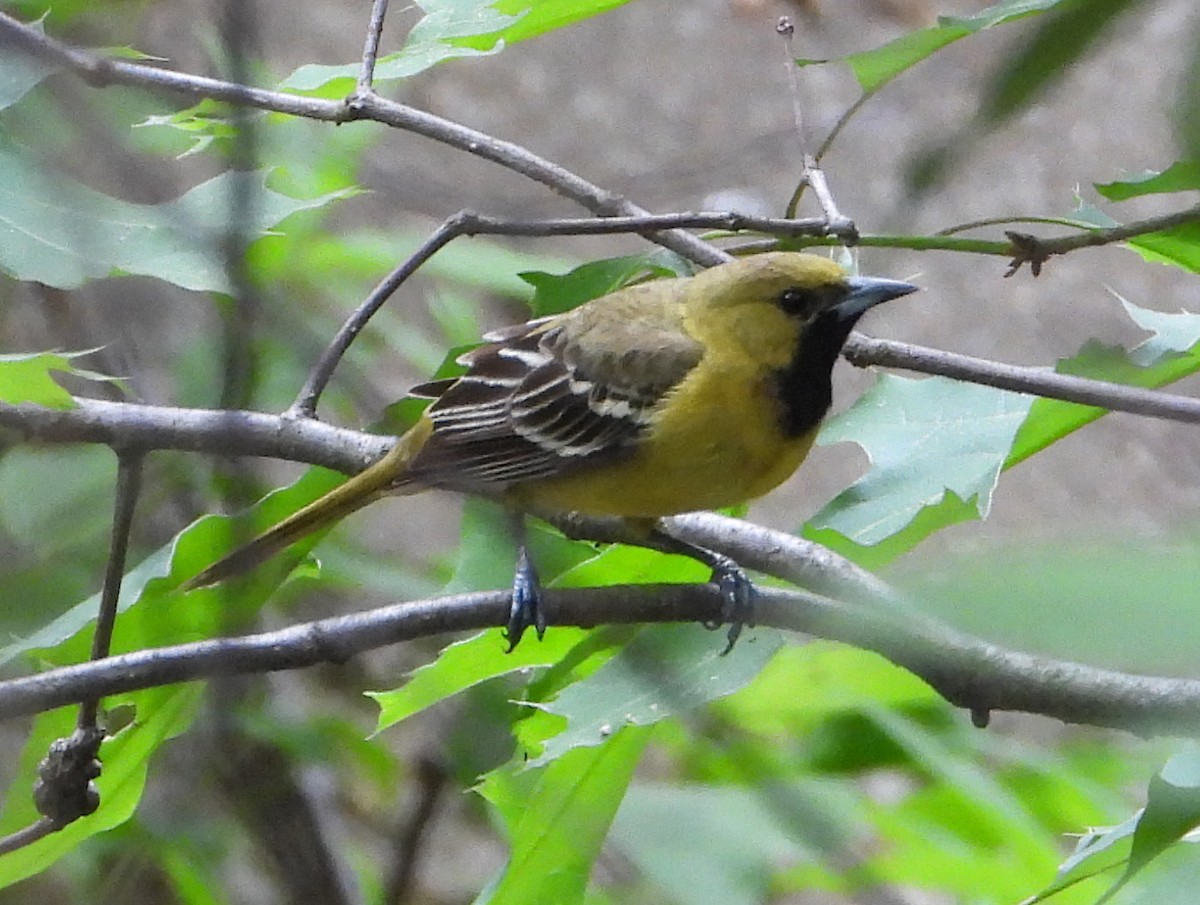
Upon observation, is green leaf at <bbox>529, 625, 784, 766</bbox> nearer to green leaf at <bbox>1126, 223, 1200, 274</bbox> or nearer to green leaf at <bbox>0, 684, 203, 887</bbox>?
green leaf at <bbox>0, 684, 203, 887</bbox>

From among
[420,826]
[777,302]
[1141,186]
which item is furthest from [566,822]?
[777,302]

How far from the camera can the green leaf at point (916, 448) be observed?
6.35ft

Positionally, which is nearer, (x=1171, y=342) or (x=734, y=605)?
(x=1171, y=342)

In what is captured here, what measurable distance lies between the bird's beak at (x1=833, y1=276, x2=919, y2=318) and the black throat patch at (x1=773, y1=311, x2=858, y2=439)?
0.07 feet

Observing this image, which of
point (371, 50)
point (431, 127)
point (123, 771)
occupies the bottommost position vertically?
point (123, 771)

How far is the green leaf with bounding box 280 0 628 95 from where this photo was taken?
2.04 metres

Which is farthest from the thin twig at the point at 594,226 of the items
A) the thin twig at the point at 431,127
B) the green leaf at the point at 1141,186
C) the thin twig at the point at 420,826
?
the thin twig at the point at 420,826

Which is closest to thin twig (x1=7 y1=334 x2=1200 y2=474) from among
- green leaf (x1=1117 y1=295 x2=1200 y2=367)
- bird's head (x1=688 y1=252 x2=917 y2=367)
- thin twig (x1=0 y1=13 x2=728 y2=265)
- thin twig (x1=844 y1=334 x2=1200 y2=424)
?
thin twig (x1=844 y1=334 x2=1200 y2=424)

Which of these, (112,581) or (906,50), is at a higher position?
(906,50)

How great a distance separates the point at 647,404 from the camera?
8.99 ft

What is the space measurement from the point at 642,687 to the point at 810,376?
108cm

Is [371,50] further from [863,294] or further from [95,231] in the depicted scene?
[863,294]

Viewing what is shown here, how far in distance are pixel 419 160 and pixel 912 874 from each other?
3749mm

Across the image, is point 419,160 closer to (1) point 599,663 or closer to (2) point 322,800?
(2) point 322,800
